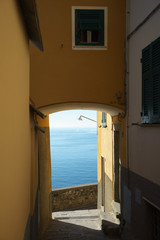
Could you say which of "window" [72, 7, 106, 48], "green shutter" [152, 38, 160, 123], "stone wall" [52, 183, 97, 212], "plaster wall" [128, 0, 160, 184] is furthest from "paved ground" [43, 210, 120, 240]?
"window" [72, 7, 106, 48]

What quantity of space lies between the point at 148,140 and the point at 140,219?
7.52 ft

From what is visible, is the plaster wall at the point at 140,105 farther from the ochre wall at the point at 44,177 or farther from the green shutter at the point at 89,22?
the ochre wall at the point at 44,177

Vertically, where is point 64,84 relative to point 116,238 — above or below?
above

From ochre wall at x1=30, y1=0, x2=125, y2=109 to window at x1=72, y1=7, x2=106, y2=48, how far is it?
0.54ft

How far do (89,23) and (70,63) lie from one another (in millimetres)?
1390

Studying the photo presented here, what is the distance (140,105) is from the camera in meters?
7.26

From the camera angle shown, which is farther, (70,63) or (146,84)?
(70,63)

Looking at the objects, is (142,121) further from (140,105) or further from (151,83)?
(151,83)

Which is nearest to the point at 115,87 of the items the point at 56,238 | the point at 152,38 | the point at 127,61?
the point at 127,61

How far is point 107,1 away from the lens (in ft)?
27.9

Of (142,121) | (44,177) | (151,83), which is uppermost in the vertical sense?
(151,83)

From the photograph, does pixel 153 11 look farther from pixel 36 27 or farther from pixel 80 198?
pixel 80 198

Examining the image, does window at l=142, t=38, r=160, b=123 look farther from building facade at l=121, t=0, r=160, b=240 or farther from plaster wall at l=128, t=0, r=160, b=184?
plaster wall at l=128, t=0, r=160, b=184

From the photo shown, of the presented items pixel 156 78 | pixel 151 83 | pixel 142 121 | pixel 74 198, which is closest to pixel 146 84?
pixel 151 83
